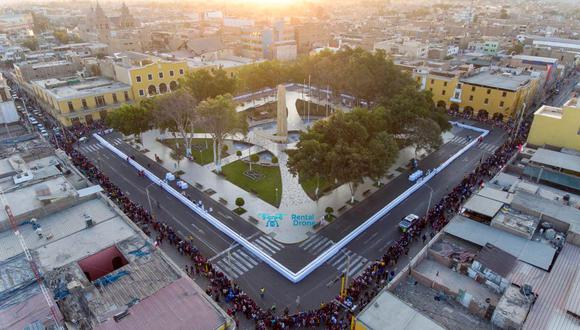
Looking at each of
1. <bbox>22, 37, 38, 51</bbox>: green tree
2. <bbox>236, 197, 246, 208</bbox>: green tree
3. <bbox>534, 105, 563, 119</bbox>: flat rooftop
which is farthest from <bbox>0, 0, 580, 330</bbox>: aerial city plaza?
<bbox>22, 37, 38, 51</bbox>: green tree

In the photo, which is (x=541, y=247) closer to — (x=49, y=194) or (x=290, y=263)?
(x=290, y=263)

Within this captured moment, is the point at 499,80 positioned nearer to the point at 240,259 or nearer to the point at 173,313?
the point at 240,259

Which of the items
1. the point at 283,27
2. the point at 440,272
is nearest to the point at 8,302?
the point at 440,272

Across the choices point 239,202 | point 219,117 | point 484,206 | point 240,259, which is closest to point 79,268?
point 240,259

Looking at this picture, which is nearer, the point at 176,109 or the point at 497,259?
the point at 497,259

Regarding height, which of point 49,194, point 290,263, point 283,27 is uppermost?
→ point 283,27

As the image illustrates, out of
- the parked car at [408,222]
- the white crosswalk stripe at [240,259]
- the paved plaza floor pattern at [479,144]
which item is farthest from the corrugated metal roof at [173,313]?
the paved plaza floor pattern at [479,144]
